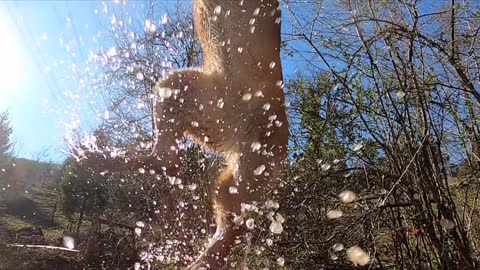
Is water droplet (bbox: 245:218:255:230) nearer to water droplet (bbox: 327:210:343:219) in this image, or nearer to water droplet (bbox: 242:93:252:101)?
water droplet (bbox: 327:210:343:219)

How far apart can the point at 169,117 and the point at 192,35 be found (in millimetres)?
5708

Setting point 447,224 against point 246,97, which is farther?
point 246,97

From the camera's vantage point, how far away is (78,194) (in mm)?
23812

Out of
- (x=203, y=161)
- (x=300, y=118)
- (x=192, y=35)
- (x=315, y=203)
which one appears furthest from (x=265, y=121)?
(x=192, y=35)

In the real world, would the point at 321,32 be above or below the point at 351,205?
above

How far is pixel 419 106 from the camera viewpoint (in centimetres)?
193

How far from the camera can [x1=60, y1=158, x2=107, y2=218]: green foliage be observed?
21.6 metres

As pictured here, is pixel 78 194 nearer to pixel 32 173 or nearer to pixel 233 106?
pixel 32 173

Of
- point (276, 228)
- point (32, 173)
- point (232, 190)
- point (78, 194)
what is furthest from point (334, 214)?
point (32, 173)

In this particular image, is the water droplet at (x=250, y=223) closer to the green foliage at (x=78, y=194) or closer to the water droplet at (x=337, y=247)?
the water droplet at (x=337, y=247)

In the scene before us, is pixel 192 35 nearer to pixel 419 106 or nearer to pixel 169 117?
pixel 169 117

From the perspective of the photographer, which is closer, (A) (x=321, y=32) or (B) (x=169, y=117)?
(A) (x=321, y=32)

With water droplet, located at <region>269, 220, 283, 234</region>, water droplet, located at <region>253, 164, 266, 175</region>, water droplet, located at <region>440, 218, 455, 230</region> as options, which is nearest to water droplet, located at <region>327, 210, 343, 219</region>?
water droplet, located at <region>269, 220, 283, 234</region>

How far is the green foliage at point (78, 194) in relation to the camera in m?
21.6
